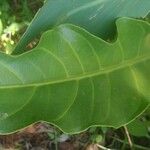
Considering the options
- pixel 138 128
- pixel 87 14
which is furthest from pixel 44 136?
pixel 87 14

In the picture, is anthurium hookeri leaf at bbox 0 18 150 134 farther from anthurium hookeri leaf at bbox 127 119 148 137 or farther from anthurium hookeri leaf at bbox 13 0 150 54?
anthurium hookeri leaf at bbox 127 119 148 137

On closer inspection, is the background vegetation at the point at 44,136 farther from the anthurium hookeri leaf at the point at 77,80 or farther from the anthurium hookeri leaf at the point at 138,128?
the anthurium hookeri leaf at the point at 77,80

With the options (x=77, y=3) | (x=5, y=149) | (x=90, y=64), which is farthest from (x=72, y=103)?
(x=5, y=149)

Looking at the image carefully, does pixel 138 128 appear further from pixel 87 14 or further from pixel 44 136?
pixel 87 14

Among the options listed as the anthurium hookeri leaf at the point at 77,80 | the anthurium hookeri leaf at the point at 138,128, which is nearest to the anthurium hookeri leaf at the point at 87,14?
the anthurium hookeri leaf at the point at 77,80

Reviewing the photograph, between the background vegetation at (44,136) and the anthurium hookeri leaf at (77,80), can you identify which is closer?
the anthurium hookeri leaf at (77,80)

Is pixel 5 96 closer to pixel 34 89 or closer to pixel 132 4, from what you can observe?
pixel 34 89
